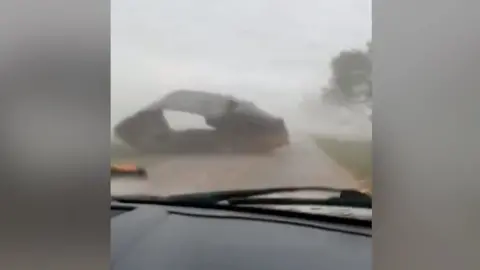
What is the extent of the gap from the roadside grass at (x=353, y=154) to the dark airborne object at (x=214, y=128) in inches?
3.2

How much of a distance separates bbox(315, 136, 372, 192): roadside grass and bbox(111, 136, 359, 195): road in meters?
0.02

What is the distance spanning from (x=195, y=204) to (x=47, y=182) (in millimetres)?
370

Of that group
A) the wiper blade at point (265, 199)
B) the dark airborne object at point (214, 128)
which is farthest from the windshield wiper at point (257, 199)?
the dark airborne object at point (214, 128)

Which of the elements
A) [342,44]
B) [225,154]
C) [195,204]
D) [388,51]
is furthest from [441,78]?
[195,204]

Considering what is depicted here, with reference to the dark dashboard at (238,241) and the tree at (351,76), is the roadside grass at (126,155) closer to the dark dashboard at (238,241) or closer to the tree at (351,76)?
the dark dashboard at (238,241)

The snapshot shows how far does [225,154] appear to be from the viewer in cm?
106

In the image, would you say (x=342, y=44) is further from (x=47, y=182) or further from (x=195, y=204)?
(x=47, y=182)

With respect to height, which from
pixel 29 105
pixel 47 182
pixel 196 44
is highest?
pixel 196 44

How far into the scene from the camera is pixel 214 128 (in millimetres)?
1077

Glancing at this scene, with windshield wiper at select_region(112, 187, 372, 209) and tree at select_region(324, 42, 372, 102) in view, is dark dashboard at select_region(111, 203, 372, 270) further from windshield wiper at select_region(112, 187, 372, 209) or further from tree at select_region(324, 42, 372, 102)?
tree at select_region(324, 42, 372, 102)

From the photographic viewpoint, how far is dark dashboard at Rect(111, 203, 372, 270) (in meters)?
1.11

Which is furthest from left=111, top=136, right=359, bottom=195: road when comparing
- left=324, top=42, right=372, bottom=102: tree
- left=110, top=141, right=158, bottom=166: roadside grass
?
left=324, top=42, right=372, bottom=102: tree

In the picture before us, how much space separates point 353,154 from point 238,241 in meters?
0.33

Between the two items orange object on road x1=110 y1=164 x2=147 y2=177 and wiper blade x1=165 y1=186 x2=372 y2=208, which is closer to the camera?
orange object on road x1=110 y1=164 x2=147 y2=177
